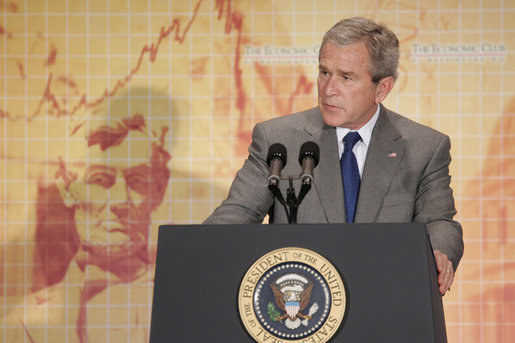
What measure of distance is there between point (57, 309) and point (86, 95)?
3.55 feet

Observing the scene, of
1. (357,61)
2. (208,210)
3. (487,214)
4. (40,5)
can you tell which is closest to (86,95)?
(40,5)

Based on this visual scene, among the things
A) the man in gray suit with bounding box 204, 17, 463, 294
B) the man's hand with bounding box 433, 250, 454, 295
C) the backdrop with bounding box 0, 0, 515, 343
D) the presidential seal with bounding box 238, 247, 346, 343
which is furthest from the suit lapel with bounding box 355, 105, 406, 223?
the backdrop with bounding box 0, 0, 515, 343

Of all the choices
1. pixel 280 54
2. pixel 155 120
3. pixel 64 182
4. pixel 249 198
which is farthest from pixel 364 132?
pixel 64 182

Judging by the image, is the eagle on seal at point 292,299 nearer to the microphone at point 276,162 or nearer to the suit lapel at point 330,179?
the microphone at point 276,162

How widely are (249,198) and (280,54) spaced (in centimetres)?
151

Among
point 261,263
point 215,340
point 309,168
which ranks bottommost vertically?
point 215,340

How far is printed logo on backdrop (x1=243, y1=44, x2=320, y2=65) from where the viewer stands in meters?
3.80

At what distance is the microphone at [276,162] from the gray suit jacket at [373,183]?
0.49 meters

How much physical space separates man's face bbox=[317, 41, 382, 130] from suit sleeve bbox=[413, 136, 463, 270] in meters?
0.31

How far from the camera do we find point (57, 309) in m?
3.85

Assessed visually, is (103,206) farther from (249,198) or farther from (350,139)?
(350,139)

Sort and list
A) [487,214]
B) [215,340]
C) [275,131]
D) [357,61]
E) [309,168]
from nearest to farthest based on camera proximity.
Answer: [215,340]
[309,168]
[357,61]
[275,131]
[487,214]

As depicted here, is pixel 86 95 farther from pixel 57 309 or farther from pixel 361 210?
pixel 361 210

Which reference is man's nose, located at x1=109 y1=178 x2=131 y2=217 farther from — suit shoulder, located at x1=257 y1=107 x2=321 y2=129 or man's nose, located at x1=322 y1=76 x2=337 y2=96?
man's nose, located at x1=322 y1=76 x2=337 y2=96
